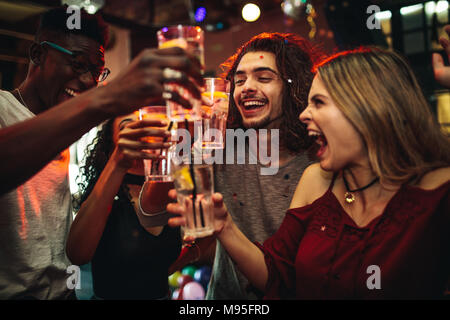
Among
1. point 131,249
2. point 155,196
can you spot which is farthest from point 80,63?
point 131,249

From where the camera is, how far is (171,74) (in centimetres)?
95

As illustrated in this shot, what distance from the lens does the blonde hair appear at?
56.7 inches

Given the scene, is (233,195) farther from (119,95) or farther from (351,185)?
(119,95)

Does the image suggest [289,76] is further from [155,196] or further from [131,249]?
[131,249]

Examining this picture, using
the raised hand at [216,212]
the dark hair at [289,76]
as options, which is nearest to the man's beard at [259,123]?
the dark hair at [289,76]

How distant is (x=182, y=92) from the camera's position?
1.03m

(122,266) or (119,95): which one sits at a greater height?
(119,95)

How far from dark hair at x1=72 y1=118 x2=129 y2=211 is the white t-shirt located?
0.41m

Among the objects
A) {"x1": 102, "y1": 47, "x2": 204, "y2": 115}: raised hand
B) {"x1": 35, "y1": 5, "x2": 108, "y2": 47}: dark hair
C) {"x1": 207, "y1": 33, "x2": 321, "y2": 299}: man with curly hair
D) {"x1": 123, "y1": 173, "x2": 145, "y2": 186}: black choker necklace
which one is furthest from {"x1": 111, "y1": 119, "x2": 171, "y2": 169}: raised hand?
{"x1": 207, "y1": 33, "x2": 321, "y2": 299}: man with curly hair

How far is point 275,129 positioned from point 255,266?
1.12 m

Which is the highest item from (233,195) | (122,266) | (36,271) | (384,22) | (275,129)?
(384,22)

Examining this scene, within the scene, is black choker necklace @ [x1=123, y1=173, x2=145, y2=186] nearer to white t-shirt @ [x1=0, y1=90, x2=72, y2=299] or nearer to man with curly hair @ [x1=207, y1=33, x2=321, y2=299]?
white t-shirt @ [x1=0, y1=90, x2=72, y2=299]

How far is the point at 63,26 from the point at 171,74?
1.06 metres

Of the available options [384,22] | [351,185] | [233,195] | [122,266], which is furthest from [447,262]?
[384,22]
